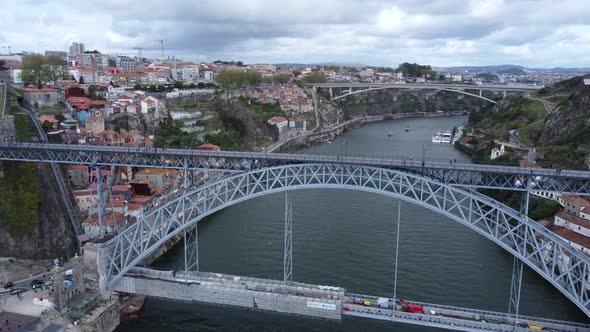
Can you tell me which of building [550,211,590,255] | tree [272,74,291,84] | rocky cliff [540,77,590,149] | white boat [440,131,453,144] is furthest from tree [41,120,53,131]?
tree [272,74,291,84]

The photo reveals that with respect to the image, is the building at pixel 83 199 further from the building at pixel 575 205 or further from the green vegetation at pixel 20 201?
the building at pixel 575 205

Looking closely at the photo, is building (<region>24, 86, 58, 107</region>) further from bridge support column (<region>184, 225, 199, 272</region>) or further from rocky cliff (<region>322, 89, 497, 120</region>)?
rocky cliff (<region>322, 89, 497, 120</region>)

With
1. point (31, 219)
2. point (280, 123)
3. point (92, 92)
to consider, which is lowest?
point (31, 219)

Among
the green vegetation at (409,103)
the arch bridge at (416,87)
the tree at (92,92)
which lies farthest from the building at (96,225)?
the green vegetation at (409,103)

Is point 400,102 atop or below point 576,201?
atop

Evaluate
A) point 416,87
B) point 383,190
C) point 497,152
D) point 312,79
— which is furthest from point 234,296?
point 312,79

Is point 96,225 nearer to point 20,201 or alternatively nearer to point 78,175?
point 20,201

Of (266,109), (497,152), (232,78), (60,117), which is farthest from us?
(266,109)
